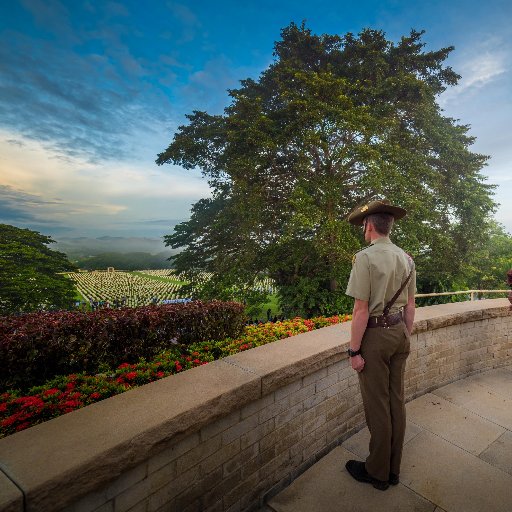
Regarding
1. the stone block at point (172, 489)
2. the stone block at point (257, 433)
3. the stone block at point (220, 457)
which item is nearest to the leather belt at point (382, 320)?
the stone block at point (257, 433)

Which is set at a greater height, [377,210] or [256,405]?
[377,210]

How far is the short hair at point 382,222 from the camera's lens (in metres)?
2.62

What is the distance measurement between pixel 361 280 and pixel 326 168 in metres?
11.8

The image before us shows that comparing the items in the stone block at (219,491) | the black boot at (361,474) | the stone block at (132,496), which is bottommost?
the black boot at (361,474)

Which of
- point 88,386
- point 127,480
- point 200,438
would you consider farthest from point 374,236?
point 88,386

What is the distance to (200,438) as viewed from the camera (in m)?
1.99

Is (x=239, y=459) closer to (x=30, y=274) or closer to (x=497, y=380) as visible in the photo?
(x=497, y=380)

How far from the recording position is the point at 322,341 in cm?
322

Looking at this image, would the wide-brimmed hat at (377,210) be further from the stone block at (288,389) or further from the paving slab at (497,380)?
the paving slab at (497,380)

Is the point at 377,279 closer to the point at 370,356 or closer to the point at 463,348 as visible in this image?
the point at 370,356

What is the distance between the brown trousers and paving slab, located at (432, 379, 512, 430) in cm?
203

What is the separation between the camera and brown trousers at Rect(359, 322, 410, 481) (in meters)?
2.47

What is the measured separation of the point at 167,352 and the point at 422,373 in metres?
3.46

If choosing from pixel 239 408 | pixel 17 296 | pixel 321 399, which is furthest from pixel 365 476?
pixel 17 296
